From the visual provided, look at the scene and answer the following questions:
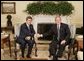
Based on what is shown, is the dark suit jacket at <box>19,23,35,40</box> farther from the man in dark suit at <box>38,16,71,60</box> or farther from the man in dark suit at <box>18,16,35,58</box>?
the man in dark suit at <box>38,16,71,60</box>

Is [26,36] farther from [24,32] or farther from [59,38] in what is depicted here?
[59,38]

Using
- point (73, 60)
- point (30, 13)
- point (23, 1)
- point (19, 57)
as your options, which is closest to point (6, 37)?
point (19, 57)

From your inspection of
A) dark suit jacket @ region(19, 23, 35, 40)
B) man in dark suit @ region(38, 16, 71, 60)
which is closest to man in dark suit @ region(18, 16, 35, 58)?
dark suit jacket @ region(19, 23, 35, 40)

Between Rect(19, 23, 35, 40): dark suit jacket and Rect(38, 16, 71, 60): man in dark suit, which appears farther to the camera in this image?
Rect(19, 23, 35, 40): dark suit jacket

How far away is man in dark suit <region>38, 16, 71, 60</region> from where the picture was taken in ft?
23.0

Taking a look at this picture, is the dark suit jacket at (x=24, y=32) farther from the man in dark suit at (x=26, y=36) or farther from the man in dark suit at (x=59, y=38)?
the man in dark suit at (x=59, y=38)

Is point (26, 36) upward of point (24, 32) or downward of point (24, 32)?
downward

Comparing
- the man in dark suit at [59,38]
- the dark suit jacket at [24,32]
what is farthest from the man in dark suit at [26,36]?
the man in dark suit at [59,38]

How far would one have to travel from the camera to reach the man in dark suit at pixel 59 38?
7.02 metres

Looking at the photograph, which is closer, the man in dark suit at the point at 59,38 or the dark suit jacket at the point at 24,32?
the man in dark suit at the point at 59,38

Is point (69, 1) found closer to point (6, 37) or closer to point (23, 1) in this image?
point (23, 1)

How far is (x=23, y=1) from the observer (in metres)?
10.1

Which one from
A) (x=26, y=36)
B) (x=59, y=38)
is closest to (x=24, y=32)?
(x=26, y=36)

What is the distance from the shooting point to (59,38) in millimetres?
7164
